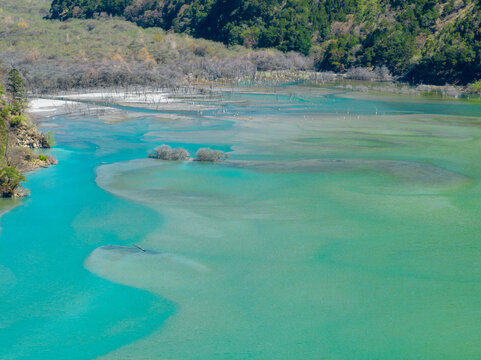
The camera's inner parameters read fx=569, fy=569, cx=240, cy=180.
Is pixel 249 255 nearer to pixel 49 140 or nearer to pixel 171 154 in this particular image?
pixel 171 154

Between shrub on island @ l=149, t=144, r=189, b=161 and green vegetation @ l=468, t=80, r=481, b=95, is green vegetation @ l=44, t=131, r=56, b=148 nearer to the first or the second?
shrub on island @ l=149, t=144, r=189, b=161

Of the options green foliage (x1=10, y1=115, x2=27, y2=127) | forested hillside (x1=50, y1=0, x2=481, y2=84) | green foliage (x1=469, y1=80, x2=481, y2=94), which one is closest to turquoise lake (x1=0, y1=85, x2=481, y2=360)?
green foliage (x1=10, y1=115, x2=27, y2=127)

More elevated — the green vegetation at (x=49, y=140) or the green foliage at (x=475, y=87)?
the green foliage at (x=475, y=87)

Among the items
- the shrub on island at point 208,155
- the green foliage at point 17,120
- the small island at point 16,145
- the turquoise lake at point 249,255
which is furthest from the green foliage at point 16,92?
the shrub on island at point 208,155

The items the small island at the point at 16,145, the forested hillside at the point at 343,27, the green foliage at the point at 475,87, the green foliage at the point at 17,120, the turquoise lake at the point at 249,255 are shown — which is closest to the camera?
the turquoise lake at the point at 249,255

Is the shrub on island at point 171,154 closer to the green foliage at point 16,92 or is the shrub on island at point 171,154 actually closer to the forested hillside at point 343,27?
the green foliage at point 16,92

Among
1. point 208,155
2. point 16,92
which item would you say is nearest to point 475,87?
point 208,155
